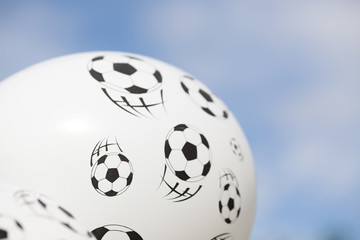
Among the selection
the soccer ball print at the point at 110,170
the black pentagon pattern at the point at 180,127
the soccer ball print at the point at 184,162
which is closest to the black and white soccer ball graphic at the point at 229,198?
the soccer ball print at the point at 184,162

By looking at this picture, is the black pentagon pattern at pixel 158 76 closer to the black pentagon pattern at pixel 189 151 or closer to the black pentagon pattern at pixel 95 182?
the black pentagon pattern at pixel 189 151

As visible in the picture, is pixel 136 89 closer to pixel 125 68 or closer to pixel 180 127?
pixel 125 68

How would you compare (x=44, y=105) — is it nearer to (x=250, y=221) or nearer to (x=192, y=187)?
(x=192, y=187)

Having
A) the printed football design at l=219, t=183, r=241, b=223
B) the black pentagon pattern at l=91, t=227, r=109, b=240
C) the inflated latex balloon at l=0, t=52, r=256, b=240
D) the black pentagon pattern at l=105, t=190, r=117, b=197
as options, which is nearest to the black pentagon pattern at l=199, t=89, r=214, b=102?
the inflated latex balloon at l=0, t=52, r=256, b=240

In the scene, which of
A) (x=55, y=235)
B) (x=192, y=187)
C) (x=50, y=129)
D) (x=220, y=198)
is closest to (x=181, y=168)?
(x=192, y=187)

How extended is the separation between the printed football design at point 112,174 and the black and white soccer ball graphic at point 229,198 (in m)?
0.97

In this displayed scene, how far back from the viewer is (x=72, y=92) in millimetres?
4582

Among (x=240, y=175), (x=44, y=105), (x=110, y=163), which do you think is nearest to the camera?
(x=110, y=163)

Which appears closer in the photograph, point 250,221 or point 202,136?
point 202,136

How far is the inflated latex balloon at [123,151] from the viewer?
4230mm

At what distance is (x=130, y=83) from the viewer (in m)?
4.70

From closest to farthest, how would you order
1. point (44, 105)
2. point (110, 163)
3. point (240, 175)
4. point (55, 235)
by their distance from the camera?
point (55, 235)
point (110, 163)
point (44, 105)
point (240, 175)

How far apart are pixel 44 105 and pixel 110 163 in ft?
2.92

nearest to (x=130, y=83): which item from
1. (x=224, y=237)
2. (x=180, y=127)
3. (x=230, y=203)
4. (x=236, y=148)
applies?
(x=180, y=127)
